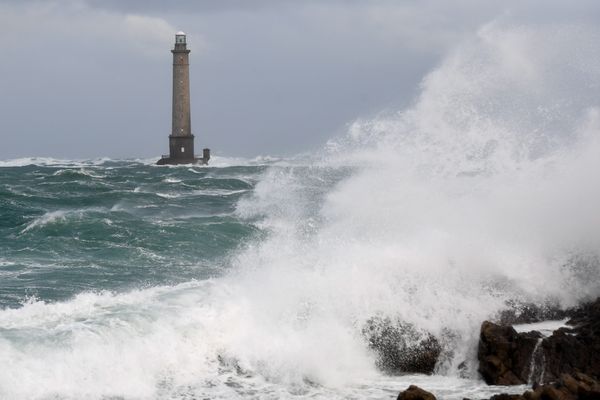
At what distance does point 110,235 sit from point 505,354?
10.6 metres

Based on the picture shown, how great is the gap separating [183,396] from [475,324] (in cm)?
350

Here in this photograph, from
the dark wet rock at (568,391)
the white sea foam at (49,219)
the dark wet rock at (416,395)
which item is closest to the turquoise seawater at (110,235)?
the white sea foam at (49,219)

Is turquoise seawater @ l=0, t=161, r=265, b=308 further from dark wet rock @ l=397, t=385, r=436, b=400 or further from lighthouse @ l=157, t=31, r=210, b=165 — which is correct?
lighthouse @ l=157, t=31, r=210, b=165

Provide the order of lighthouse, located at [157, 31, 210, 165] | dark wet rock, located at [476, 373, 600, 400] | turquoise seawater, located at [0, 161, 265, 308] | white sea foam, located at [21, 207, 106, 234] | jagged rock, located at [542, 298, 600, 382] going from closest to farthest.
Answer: dark wet rock, located at [476, 373, 600, 400] < jagged rock, located at [542, 298, 600, 382] < turquoise seawater, located at [0, 161, 265, 308] < white sea foam, located at [21, 207, 106, 234] < lighthouse, located at [157, 31, 210, 165]

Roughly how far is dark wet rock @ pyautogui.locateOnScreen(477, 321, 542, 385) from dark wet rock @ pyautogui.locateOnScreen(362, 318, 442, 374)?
62 cm

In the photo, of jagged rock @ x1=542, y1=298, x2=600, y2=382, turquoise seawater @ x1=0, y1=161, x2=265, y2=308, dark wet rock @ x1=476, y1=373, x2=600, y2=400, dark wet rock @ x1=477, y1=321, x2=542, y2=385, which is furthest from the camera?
turquoise seawater @ x1=0, y1=161, x2=265, y2=308

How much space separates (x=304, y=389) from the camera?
9.03m

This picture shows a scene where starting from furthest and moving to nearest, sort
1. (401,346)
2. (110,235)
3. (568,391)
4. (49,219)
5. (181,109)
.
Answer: (181,109) < (49,219) < (110,235) < (401,346) < (568,391)

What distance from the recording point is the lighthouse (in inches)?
1590

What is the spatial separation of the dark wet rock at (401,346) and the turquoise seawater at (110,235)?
3.91 m

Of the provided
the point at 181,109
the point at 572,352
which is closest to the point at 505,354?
the point at 572,352

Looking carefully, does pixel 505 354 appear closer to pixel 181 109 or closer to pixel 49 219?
pixel 49 219

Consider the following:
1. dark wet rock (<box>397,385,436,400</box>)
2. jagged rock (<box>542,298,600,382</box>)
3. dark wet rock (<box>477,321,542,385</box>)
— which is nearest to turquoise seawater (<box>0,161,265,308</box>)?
dark wet rock (<box>477,321,542,385</box>)

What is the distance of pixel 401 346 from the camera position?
9914mm
